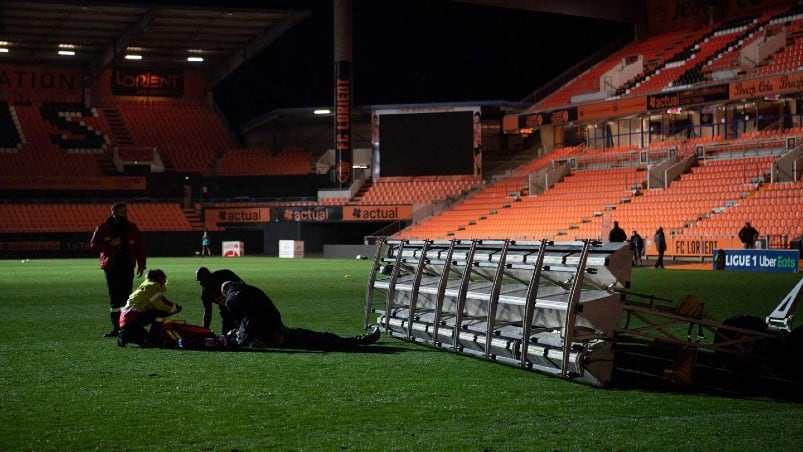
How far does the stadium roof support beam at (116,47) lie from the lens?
53.1 metres

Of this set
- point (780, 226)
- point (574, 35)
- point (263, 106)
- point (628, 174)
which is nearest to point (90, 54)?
point (263, 106)

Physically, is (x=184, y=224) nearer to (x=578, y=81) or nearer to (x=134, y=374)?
(x=578, y=81)

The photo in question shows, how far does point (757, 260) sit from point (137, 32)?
3410cm

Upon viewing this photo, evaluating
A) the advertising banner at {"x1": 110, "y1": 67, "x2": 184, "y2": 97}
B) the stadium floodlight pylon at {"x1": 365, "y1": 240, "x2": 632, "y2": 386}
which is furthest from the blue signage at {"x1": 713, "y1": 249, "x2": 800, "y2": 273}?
the advertising banner at {"x1": 110, "y1": 67, "x2": 184, "y2": 97}

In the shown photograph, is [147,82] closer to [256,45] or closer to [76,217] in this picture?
[256,45]

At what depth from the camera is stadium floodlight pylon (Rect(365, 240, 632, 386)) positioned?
29.5ft

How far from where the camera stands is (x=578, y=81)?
5416 centimetres

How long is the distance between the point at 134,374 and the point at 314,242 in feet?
155

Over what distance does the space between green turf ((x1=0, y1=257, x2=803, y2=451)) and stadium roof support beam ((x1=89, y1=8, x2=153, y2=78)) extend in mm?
42354

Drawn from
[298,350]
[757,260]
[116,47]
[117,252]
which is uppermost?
[116,47]

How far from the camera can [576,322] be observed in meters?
→ 10.1

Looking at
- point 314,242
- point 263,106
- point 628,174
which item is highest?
point 263,106

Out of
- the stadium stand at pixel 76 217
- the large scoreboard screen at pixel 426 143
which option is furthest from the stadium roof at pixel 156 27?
the stadium stand at pixel 76 217

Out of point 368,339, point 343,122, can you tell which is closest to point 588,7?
point 343,122
